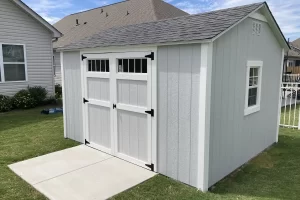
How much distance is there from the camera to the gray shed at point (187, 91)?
136 inches

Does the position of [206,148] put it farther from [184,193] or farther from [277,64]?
[277,64]

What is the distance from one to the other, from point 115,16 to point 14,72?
988cm

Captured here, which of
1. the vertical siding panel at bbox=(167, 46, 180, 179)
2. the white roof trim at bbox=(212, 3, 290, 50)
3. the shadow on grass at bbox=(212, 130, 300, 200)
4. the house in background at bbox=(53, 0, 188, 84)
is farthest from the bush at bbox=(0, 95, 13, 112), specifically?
the white roof trim at bbox=(212, 3, 290, 50)

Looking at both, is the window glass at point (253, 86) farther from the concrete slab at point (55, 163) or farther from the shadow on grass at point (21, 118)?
the shadow on grass at point (21, 118)

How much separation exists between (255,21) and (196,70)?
6.23 feet

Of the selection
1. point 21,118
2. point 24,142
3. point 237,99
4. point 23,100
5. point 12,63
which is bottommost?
point 24,142

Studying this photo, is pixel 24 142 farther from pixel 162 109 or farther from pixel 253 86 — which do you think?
pixel 253 86

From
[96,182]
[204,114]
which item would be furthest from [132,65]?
[96,182]

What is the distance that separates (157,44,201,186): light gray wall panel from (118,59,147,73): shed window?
391 mm

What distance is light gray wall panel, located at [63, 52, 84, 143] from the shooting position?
216 inches

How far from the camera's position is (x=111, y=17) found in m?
18.0

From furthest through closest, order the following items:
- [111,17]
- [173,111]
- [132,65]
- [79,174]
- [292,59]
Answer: [292,59], [111,17], [132,65], [79,174], [173,111]

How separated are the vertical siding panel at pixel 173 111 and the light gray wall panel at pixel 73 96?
258cm

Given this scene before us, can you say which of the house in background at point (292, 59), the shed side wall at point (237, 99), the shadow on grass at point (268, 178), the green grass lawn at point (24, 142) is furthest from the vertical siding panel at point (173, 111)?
the house in background at point (292, 59)
